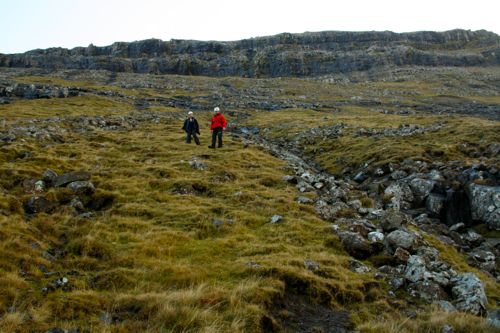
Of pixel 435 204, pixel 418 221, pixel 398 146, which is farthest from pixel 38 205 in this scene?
pixel 398 146

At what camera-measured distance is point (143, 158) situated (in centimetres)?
2702

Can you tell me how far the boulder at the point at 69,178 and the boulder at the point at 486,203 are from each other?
19.3m

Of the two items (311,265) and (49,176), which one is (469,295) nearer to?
(311,265)

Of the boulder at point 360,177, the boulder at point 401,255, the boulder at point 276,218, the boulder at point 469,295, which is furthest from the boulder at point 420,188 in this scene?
the boulder at point 469,295

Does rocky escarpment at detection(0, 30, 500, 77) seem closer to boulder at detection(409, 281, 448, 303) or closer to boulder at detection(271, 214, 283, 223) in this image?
boulder at detection(271, 214, 283, 223)

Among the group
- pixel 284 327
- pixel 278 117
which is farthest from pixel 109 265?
pixel 278 117

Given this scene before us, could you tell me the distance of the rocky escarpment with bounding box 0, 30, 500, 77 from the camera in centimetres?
15650

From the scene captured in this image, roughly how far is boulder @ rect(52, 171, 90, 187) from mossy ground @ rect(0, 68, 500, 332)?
0.86 metres

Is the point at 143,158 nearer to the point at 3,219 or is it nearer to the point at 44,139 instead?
the point at 44,139

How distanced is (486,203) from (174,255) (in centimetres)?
1632

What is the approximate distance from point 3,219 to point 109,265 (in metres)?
4.25

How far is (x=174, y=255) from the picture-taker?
12.4 m

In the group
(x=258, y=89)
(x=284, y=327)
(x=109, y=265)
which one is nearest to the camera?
(x=284, y=327)

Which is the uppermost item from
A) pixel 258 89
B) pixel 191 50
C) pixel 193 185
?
pixel 191 50
